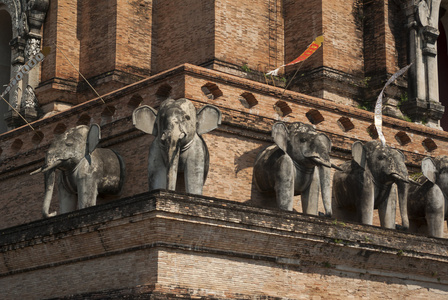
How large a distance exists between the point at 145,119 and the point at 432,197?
6041 mm

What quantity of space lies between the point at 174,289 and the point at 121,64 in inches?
382

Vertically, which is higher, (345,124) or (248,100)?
(345,124)

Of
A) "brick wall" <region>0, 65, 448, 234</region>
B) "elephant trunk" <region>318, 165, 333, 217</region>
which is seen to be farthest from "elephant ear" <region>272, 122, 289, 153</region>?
"brick wall" <region>0, 65, 448, 234</region>

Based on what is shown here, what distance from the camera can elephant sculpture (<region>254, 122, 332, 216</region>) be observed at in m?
18.2

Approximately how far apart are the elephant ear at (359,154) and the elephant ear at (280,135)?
4.69 feet

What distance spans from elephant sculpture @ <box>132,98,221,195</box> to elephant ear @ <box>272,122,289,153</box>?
1.08 m

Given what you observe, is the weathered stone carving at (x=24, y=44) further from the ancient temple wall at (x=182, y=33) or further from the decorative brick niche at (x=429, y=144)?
the decorative brick niche at (x=429, y=144)

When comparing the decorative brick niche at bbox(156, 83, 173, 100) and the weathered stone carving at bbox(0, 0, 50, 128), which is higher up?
the weathered stone carving at bbox(0, 0, 50, 128)

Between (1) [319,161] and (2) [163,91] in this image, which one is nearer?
(1) [319,161]

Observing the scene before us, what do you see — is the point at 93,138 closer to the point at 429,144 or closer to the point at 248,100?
the point at 248,100

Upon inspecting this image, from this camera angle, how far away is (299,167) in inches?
728

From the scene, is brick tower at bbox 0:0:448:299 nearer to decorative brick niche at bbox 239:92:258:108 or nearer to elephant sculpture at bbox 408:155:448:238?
decorative brick niche at bbox 239:92:258:108

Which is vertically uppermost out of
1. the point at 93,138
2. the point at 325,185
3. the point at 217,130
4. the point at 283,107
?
the point at 283,107

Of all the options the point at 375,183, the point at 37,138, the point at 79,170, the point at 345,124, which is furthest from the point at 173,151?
the point at 37,138
